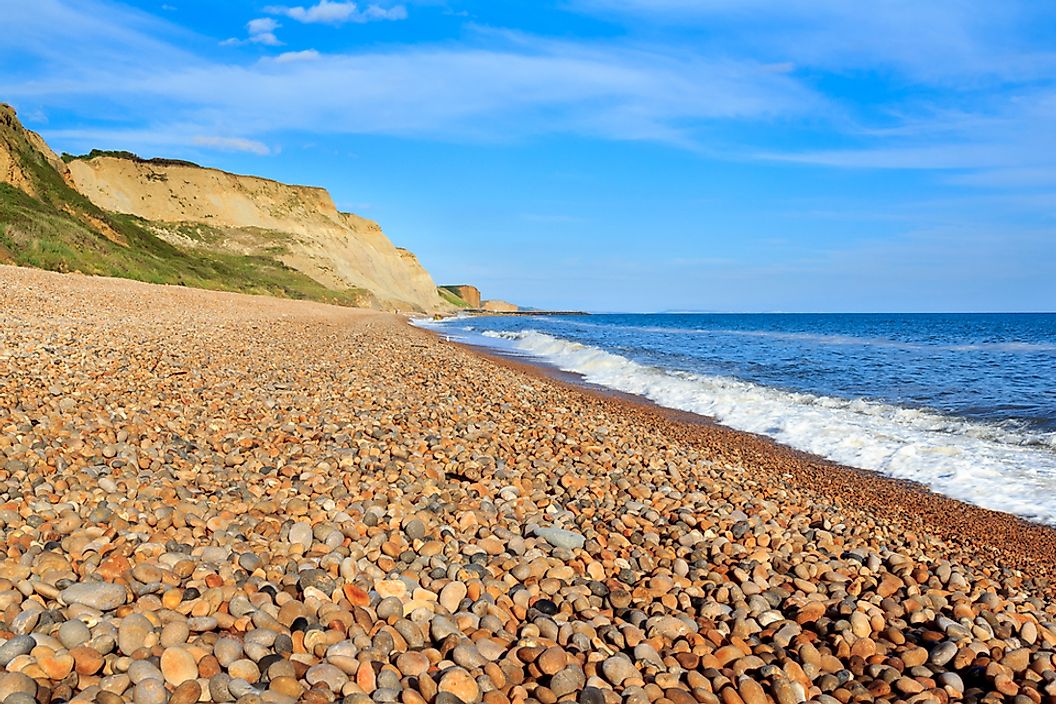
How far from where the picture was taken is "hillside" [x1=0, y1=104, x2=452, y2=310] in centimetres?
3566

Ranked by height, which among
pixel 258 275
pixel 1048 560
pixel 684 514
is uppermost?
pixel 258 275

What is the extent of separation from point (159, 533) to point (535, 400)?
842cm

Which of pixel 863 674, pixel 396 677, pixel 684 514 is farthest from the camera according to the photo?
pixel 684 514

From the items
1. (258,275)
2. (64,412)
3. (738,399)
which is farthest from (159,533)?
(258,275)

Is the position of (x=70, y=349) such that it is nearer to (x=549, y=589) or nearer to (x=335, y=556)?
(x=335, y=556)

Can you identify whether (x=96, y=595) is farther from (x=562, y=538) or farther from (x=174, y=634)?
(x=562, y=538)

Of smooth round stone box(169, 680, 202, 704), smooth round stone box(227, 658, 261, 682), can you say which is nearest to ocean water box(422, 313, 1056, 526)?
smooth round stone box(227, 658, 261, 682)

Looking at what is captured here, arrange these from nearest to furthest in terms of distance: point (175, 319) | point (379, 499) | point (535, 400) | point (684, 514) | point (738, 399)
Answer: point (379, 499), point (684, 514), point (535, 400), point (738, 399), point (175, 319)

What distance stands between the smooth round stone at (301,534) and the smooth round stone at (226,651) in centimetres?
126

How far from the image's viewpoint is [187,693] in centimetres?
274

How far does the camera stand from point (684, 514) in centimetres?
575

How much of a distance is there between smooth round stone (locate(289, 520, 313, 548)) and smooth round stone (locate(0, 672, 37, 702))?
1786mm

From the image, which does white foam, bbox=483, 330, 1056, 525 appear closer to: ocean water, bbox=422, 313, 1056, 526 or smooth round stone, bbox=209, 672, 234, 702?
ocean water, bbox=422, 313, 1056, 526

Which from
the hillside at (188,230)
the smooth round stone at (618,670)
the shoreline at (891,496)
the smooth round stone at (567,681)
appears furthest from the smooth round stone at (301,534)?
the hillside at (188,230)
